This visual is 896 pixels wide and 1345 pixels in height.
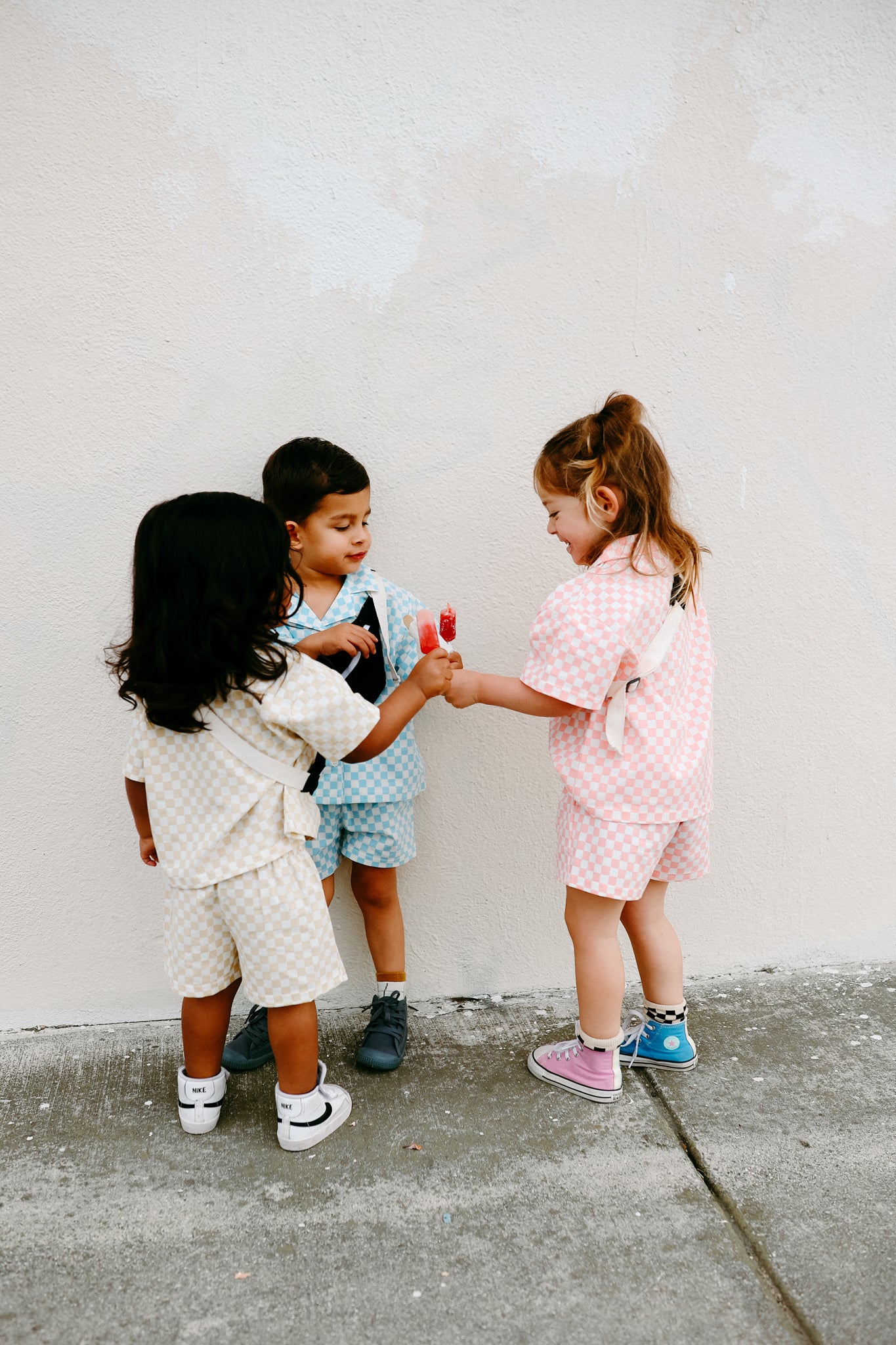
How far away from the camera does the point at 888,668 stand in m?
2.68

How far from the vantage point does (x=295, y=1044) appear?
1.96 m

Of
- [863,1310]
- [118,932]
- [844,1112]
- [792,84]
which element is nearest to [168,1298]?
[118,932]

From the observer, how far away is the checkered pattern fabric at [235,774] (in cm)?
182

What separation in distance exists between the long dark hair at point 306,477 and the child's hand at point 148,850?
0.76m

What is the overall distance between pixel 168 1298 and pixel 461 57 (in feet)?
8.50

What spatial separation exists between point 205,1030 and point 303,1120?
0.90 ft

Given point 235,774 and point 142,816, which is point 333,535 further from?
point 142,816

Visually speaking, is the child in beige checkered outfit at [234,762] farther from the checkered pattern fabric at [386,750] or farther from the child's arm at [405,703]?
the checkered pattern fabric at [386,750]

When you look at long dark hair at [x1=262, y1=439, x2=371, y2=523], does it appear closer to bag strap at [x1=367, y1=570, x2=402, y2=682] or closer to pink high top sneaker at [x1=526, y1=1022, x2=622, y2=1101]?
bag strap at [x1=367, y1=570, x2=402, y2=682]

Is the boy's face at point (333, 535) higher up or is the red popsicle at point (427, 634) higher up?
the boy's face at point (333, 535)

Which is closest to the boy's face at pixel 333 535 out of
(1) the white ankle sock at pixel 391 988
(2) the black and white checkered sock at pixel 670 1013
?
(1) the white ankle sock at pixel 391 988

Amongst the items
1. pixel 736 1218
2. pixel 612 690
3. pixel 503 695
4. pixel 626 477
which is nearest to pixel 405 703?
pixel 503 695

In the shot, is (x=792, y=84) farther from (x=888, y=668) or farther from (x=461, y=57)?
(x=888, y=668)

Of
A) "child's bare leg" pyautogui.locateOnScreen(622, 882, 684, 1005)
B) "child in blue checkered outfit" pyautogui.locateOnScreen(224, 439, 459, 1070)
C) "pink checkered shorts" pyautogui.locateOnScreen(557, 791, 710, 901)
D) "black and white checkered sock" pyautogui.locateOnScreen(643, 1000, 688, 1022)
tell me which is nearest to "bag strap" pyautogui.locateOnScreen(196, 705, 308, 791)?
"child in blue checkered outfit" pyautogui.locateOnScreen(224, 439, 459, 1070)
